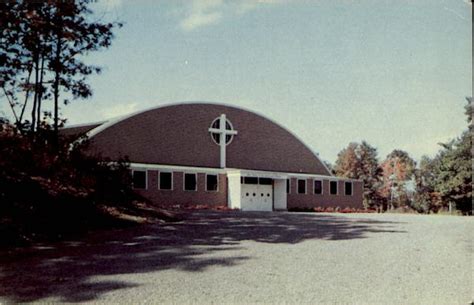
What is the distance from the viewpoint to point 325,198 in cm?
3531

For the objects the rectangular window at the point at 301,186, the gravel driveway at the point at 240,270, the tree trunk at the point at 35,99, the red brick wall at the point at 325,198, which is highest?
the tree trunk at the point at 35,99

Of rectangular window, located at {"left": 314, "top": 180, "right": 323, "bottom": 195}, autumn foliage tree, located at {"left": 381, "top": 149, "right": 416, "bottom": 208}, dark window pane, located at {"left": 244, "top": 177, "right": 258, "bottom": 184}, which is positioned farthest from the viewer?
autumn foliage tree, located at {"left": 381, "top": 149, "right": 416, "bottom": 208}

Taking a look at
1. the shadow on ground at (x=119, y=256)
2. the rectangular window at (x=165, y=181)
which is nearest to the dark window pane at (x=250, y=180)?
the rectangular window at (x=165, y=181)

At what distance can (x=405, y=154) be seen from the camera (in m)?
A: 70.6

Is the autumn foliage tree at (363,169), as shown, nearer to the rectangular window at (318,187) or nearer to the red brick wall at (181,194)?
the rectangular window at (318,187)

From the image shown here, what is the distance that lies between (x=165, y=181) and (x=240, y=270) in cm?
2085

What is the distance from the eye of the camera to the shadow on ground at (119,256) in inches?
259

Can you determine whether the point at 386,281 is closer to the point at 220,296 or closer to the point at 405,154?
the point at 220,296

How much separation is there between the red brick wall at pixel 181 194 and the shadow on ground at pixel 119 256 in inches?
558

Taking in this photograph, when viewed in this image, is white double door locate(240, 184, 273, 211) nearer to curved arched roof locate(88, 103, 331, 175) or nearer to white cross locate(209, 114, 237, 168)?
curved arched roof locate(88, 103, 331, 175)

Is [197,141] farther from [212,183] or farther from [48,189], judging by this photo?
[48,189]

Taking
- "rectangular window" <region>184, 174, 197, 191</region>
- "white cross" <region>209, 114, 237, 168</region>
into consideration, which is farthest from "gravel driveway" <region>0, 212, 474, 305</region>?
"white cross" <region>209, 114, 237, 168</region>

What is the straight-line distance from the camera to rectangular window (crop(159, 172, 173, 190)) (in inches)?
1098

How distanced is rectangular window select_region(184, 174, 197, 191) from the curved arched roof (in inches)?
56.0
